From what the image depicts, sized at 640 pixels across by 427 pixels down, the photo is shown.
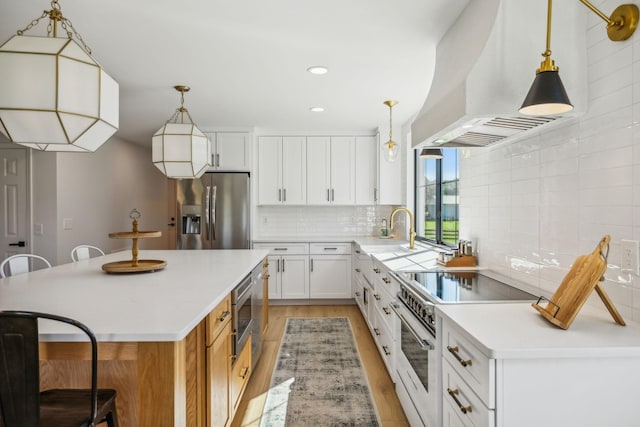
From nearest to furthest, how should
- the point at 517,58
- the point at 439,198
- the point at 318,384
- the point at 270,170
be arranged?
the point at 517,58 < the point at 318,384 < the point at 439,198 < the point at 270,170

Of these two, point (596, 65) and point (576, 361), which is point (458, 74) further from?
point (576, 361)

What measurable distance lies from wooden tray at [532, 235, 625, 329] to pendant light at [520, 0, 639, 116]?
51 cm

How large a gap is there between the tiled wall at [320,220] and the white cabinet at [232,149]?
81 cm

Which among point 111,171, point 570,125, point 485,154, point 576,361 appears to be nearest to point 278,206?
point 111,171

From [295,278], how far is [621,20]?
14.1 feet

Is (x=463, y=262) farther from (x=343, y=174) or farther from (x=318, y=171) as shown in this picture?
(x=318, y=171)

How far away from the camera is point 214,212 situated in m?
5.04

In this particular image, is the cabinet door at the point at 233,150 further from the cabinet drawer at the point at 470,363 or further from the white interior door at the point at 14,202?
the cabinet drawer at the point at 470,363

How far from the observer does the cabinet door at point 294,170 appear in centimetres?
536

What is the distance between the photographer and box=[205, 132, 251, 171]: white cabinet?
514cm

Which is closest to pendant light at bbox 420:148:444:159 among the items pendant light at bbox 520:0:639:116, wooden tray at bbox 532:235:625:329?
pendant light at bbox 520:0:639:116

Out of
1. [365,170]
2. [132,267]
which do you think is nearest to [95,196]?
[132,267]

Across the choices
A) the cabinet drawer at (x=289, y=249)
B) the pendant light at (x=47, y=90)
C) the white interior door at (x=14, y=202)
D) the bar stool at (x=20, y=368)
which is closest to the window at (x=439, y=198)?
the cabinet drawer at (x=289, y=249)

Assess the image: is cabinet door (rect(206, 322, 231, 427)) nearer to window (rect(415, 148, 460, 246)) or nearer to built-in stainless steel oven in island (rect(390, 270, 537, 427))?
built-in stainless steel oven in island (rect(390, 270, 537, 427))
